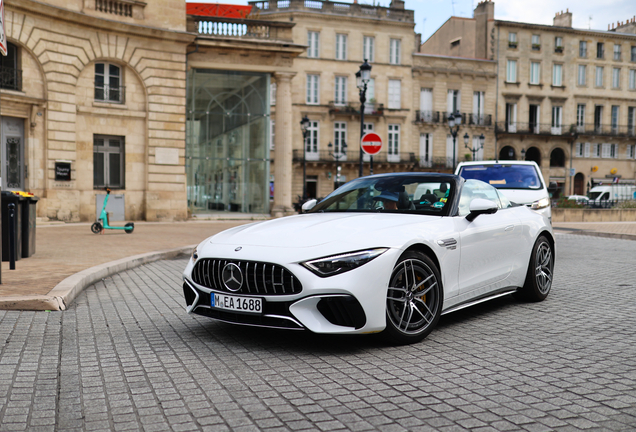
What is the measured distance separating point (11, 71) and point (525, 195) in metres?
18.3

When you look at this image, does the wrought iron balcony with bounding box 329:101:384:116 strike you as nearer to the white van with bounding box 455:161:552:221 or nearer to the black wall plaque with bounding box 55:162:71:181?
the black wall plaque with bounding box 55:162:71:181

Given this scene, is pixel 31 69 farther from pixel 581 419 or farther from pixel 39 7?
pixel 581 419

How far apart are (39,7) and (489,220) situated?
821 inches

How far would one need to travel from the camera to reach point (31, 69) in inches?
871

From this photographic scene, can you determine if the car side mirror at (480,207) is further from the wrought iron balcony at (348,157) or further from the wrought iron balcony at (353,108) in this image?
the wrought iron balcony at (353,108)

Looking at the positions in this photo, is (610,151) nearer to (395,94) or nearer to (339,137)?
(395,94)

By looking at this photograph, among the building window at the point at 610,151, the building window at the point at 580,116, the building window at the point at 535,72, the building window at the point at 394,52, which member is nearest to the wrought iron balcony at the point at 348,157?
the building window at the point at 394,52

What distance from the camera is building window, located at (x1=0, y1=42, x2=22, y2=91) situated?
21453 mm

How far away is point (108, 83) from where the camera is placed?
81.1ft

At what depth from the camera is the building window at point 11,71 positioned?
21453 millimetres

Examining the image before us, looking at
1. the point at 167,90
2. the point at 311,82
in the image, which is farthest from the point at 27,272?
the point at 311,82

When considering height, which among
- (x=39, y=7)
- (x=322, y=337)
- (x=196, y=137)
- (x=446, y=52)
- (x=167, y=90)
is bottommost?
(x=322, y=337)

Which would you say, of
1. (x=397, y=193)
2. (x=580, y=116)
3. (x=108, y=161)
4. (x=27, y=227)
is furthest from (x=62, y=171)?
(x=580, y=116)

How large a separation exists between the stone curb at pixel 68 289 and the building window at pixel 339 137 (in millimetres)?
40557
